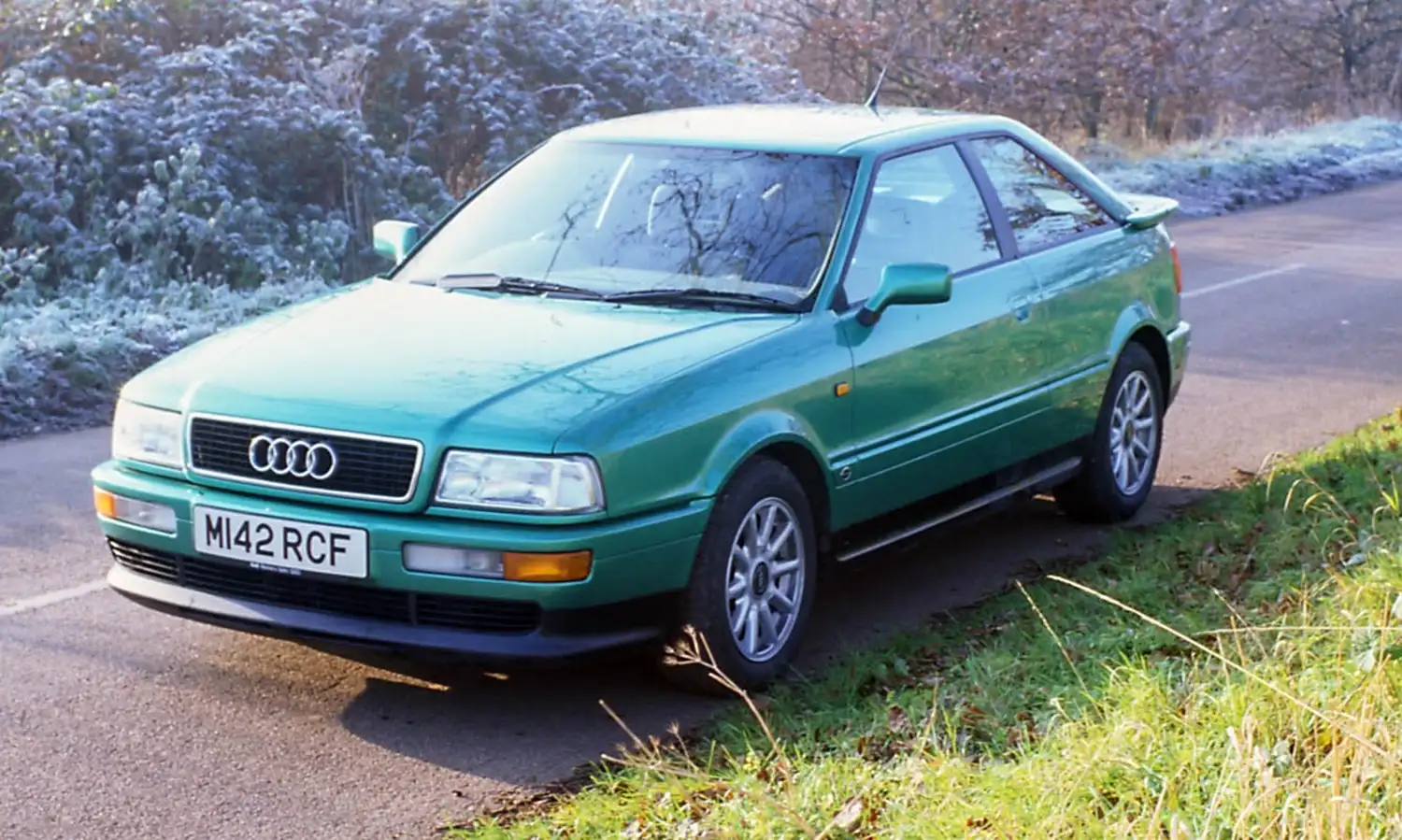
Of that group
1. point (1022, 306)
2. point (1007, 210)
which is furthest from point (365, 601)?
point (1007, 210)

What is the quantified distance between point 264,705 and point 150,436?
0.80 m

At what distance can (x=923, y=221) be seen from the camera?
6320mm

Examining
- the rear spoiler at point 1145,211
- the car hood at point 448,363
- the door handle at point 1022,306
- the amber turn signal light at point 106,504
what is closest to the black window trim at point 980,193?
the door handle at point 1022,306

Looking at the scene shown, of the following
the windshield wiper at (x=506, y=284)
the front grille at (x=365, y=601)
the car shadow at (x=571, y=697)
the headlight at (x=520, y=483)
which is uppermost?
the windshield wiper at (x=506, y=284)

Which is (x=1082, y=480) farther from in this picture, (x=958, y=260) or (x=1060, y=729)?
(x=1060, y=729)

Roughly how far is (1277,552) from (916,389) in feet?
4.49

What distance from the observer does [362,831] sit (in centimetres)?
440

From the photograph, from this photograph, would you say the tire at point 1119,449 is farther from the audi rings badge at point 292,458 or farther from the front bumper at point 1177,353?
the audi rings badge at point 292,458

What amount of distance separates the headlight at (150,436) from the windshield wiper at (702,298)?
1341mm

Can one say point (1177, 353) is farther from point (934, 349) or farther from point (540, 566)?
point (540, 566)

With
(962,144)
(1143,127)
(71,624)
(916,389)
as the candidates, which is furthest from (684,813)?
(1143,127)

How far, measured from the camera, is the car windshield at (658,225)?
19.3 feet

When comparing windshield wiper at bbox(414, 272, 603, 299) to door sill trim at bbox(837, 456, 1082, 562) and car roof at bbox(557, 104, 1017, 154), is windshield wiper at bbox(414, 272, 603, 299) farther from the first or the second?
door sill trim at bbox(837, 456, 1082, 562)

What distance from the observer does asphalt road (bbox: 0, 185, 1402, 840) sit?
455 cm
